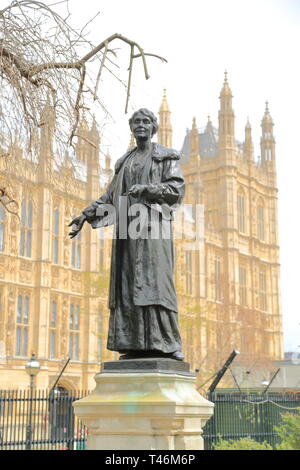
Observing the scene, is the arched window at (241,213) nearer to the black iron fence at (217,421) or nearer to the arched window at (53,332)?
the arched window at (53,332)

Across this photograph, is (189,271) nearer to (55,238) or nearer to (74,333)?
(74,333)

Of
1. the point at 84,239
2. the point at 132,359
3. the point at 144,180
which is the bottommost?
the point at 132,359

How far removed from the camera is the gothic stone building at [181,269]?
23.3 meters

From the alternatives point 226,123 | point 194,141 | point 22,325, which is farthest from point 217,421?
point 226,123

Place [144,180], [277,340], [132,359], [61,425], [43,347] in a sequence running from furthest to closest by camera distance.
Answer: [277,340] → [43,347] → [61,425] → [144,180] → [132,359]

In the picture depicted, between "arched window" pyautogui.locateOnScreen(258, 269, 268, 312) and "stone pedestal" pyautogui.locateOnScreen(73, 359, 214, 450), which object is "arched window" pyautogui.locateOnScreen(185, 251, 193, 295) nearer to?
"arched window" pyautogui.locateOnScreen(258, 269, 268, 312)

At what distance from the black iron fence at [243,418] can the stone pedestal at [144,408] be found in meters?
7.59

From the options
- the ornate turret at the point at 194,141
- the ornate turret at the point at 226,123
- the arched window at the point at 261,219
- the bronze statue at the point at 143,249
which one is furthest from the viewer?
the arched window at the point at 261,219

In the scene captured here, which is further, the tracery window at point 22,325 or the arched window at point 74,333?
the arched window at point 74,333

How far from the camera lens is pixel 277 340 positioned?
44188mm

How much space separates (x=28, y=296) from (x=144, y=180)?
66.8 feet

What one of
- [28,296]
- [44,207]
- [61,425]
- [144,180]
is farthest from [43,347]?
[144,180]

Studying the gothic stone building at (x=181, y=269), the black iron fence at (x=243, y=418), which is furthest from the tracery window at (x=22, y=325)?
the black iron fence at (x=243, y=418)

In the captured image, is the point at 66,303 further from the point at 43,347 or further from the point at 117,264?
the point at 117,264
